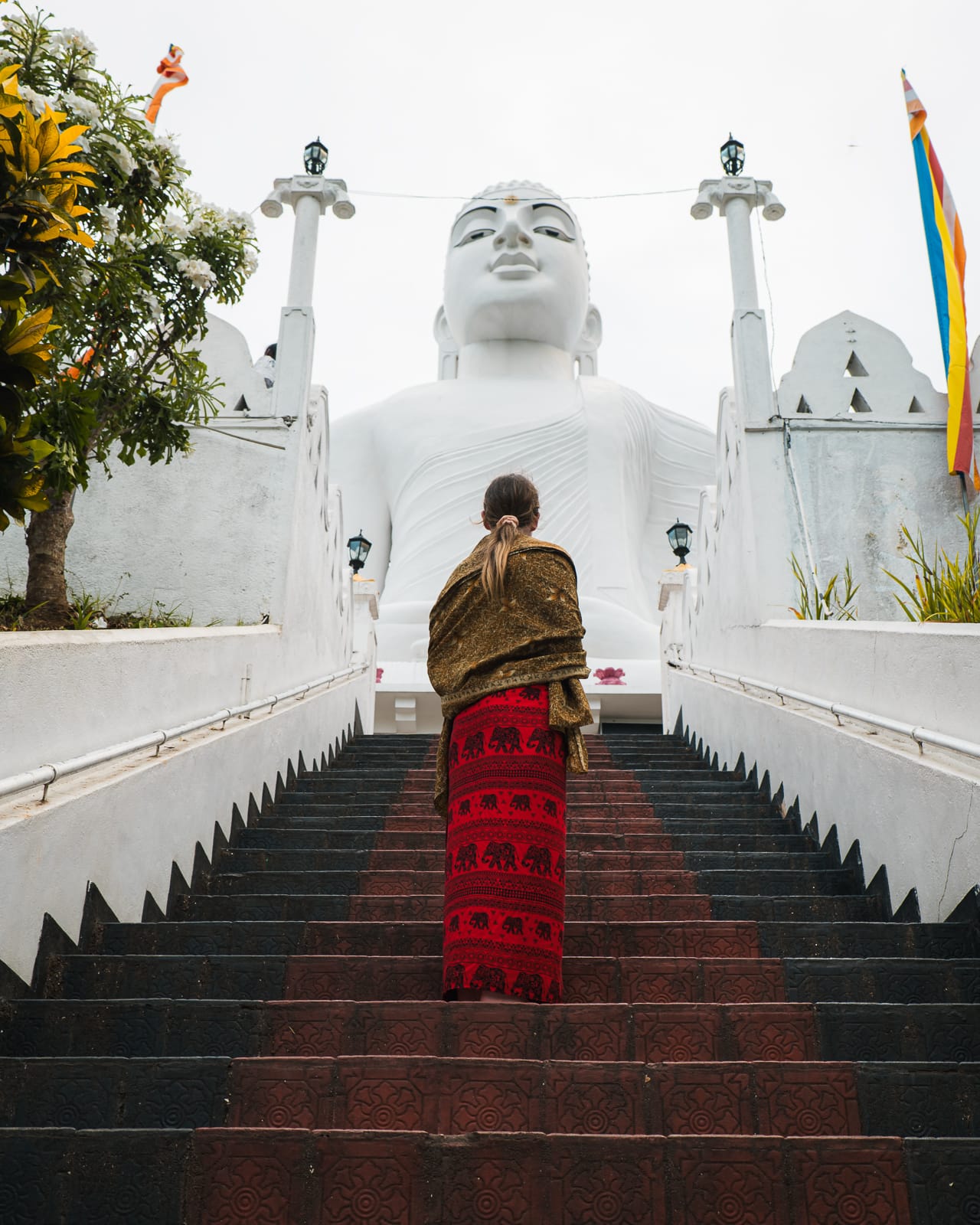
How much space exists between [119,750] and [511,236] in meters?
11.0

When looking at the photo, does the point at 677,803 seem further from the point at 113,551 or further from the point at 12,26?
the point at 12,26

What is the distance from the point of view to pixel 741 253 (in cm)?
775

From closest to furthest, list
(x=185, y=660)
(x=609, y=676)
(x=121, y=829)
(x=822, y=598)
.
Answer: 1. (x=121, y=829)
2. (x=185, y=660)
3. (x=822, y=598)
4. (x=609, y=676)

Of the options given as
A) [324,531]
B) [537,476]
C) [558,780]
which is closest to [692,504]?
[537,476]

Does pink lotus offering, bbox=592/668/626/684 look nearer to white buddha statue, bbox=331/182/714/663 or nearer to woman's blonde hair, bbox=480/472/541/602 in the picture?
white buddha statue, bbox=331/182/714/663

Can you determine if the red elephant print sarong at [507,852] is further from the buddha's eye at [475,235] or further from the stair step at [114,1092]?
the buddha's eye at [475,235]

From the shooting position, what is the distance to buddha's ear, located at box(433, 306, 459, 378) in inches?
586

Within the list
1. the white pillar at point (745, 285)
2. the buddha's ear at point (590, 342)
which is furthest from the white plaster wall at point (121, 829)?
Answer: the buddha's ear at point (590, 342)

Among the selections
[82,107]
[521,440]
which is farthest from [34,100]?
[521,440]

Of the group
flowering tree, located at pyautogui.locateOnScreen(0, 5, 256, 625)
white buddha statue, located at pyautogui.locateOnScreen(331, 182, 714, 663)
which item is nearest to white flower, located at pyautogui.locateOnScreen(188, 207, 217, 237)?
flowering tree, located at pyautogui.locateOnScreen(0, 5, 256, 625)

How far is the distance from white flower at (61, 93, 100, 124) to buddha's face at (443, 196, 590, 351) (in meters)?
9.77

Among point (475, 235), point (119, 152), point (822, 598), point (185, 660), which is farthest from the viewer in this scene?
point (475, 235)

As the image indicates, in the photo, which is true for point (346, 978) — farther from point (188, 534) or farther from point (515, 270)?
point (515, 270)

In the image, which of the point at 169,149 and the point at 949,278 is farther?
the point at 949,278
